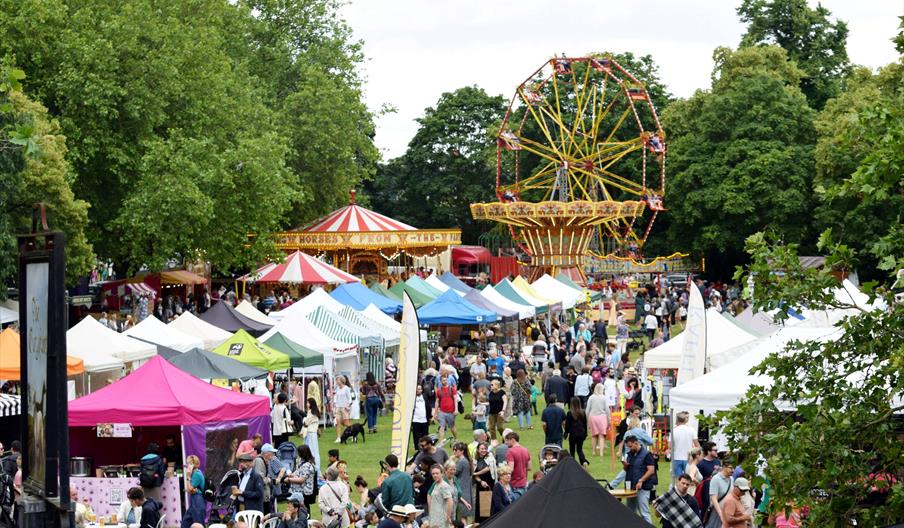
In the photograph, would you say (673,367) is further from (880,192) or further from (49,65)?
(49,65)

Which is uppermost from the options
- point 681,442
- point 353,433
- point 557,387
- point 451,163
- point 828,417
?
point 451,163

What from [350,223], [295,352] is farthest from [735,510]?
[350,223]

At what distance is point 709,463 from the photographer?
14.1m

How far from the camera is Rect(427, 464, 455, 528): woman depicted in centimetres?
1265

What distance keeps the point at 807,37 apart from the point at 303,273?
34791mm

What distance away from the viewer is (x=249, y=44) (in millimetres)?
52625

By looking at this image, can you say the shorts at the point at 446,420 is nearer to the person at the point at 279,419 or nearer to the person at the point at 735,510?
the person at the point at 279,419

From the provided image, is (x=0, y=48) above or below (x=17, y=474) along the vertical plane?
above

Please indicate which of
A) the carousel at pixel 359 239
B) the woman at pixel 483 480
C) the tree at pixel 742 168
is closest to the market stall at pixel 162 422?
the woman at pixel 483 480

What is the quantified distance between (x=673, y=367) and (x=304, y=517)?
32.2ft

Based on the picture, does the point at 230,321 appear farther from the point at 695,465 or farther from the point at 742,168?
the point at 742,168

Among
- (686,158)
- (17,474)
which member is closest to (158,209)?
(17,474)

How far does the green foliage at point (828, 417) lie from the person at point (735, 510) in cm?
300

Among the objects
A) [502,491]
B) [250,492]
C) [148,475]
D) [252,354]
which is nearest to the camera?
[502,491]
